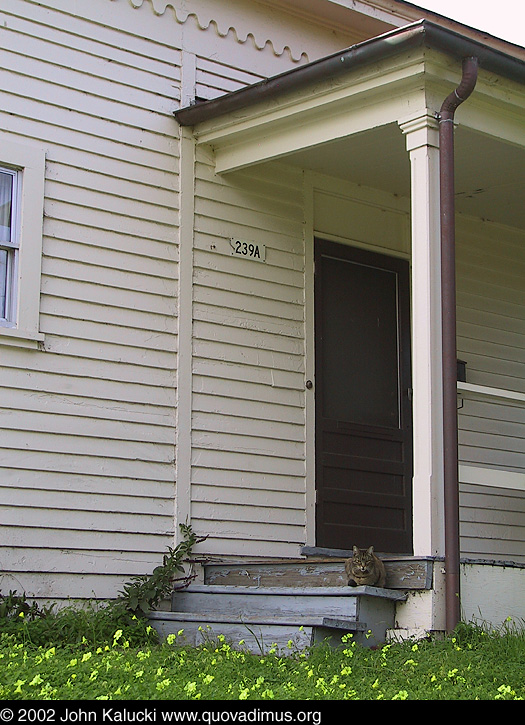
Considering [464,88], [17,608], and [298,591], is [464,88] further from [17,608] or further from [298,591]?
[17,608]

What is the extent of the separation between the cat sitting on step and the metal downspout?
Answer: 0.39m

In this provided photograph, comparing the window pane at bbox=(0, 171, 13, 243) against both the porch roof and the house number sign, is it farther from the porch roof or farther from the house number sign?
the house number sign

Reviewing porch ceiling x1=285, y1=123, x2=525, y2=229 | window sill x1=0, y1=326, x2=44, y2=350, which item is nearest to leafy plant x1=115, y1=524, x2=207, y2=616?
window sill x1=0, y1=326, x2=44, y2=350

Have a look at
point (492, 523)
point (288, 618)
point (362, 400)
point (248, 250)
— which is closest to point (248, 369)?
point (248, 250)

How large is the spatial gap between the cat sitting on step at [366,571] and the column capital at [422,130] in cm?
254

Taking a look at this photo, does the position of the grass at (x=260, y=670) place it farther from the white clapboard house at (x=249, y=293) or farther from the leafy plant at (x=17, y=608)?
the white clapboard house at (x=249, y=293)

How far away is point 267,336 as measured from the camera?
7914 millimetres

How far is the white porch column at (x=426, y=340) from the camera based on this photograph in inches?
231

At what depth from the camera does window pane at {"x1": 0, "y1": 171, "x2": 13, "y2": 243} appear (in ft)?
22.3

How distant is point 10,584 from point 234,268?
9.62 ft

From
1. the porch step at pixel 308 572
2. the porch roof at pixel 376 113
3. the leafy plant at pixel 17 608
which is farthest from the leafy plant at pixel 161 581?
the porch roof at pixel 376 113

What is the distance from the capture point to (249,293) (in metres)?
7.89
